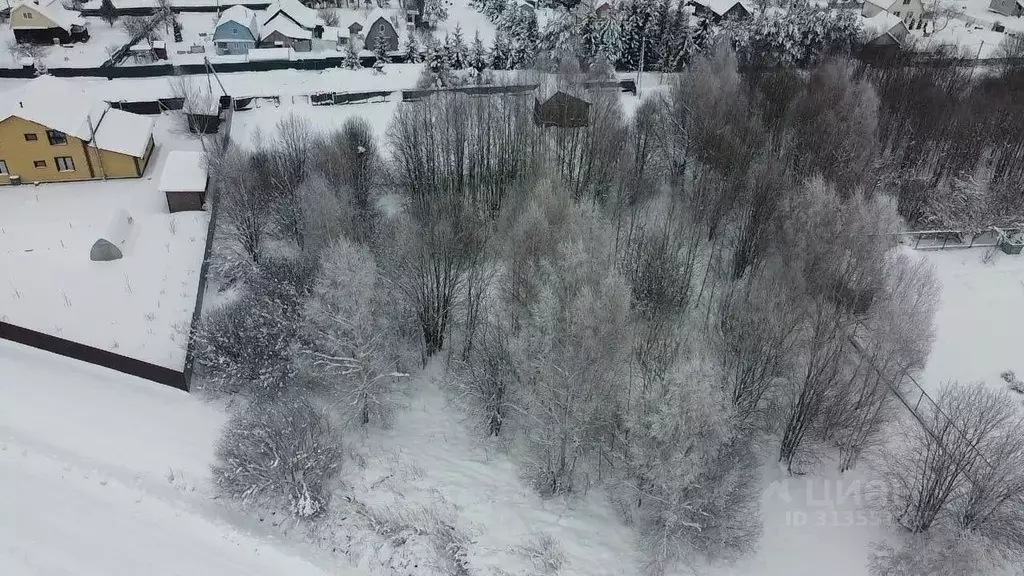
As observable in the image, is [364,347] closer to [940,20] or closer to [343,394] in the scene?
[343,394]

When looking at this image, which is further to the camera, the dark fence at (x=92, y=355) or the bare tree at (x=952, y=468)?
the dark fence at (x=92, y=355)

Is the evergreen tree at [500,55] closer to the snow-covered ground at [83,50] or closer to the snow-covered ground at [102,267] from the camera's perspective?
the snow-covered ground at [102,267]


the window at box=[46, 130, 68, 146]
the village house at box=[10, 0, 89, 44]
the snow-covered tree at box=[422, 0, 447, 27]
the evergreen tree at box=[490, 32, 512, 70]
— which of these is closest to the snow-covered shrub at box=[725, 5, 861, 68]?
the evergreen tree at box=[490, 32, 512, 70]

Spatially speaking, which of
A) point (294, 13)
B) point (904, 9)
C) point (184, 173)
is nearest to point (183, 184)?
point (184, 173)

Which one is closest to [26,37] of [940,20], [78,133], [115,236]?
[78,133]

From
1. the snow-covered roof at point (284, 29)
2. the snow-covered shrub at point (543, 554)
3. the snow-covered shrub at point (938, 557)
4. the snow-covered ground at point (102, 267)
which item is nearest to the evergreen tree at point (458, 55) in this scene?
the snow-covered roof at point (284, 29)

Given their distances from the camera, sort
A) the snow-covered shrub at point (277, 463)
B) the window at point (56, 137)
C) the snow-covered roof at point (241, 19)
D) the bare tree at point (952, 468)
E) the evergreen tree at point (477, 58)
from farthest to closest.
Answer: the snow-covered roof at point (241, 19), the evergreen tree at point (477, 58), the window at point (56, 137), the snow-covered shrub at point (277, 463), the bare tree at point (952, 468)
